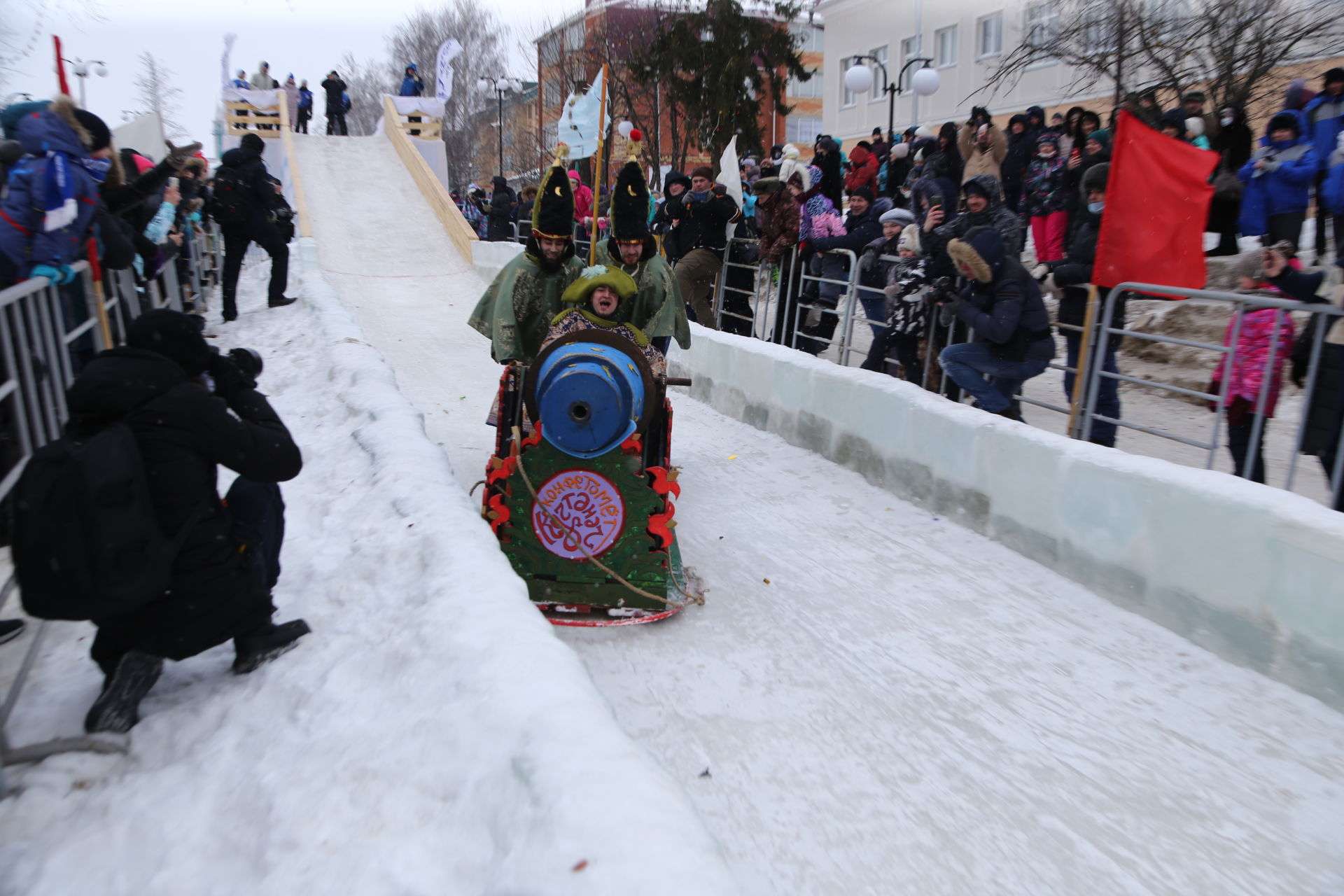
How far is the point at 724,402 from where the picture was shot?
7.87 meters

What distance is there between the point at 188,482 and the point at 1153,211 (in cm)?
478

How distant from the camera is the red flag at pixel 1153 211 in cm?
510

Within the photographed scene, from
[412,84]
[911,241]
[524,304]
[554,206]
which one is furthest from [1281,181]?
[412,84]

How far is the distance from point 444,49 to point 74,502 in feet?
78.4

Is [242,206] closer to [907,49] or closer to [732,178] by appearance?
[732,178]

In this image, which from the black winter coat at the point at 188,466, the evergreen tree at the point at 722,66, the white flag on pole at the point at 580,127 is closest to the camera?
the black winter coat at the point at 188,466

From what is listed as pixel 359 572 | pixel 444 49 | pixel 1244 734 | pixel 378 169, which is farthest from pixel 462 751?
pixel 444 49

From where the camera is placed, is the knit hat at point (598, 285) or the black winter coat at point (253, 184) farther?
the black winter coat at point (253, 184)

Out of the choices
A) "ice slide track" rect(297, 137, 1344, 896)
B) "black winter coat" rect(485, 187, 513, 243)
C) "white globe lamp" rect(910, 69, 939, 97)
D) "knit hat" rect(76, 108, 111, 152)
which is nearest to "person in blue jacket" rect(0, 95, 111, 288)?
"knit hat" rect(76, 108, 111, 152)

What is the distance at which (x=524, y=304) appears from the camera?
17.4ft

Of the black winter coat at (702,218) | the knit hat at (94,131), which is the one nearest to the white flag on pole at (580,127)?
the black winter coat at (702,218)

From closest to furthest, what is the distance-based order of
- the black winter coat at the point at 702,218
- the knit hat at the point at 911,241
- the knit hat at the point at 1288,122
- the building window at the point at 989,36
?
the knit hat at the point at 911,241 < the knit hat at the point at 1288,122 < the black winter coat at the point at 702,218 < the building window at the point at 989,36

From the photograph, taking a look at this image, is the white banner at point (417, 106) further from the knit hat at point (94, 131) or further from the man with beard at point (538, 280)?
the man with beard at point (538, 280)

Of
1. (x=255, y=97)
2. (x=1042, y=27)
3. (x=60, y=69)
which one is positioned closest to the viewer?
(x=60, y=69)
